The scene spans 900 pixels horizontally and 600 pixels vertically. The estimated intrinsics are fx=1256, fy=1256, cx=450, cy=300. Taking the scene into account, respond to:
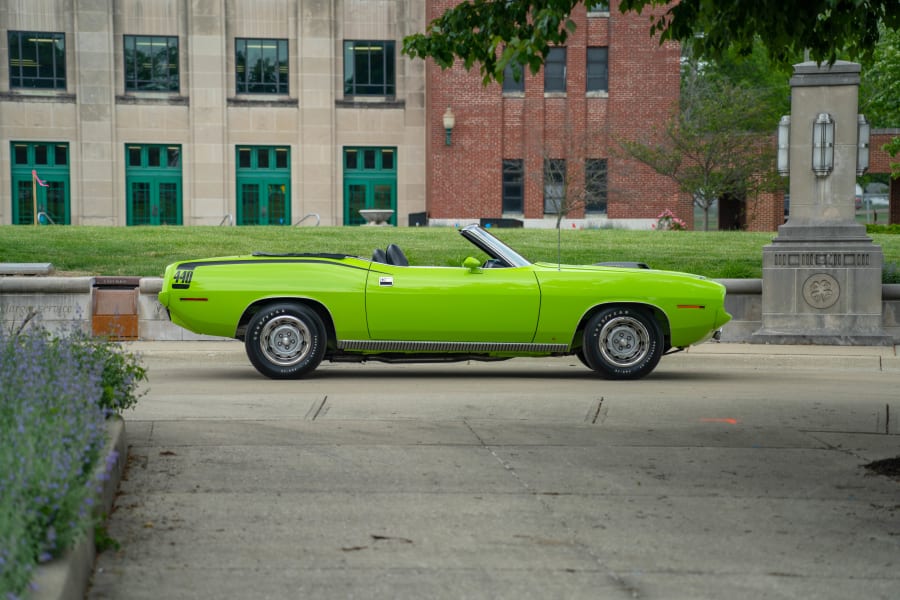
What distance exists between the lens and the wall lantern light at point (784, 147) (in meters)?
17.4

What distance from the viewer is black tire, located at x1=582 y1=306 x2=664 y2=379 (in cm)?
1251

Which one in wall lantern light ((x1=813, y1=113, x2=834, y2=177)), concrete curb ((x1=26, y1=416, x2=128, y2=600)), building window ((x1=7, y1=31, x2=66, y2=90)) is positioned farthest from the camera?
building window ((x1=7, y1=31, x2=66, y2=90))

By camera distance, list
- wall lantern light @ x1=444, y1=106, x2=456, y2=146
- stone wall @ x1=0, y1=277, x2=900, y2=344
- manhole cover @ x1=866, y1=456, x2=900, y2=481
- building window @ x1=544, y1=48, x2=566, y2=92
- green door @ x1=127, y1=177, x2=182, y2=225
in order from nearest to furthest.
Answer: manhole cover @ x1=866, y1=456, x2=900, y2=481 < stone wall @ x1=0, y1=277, x2=900, y2=344 < wall lantern light @ x1=444, y1=106, x2=456, y2=146 < building window @ x1=544, y1=48, x2=566, y2=92 < green door @ x1=127, y1=177, x2=182, y2=225

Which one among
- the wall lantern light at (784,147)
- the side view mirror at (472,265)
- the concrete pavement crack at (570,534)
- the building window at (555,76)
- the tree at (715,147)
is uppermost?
the building window at (555,76)

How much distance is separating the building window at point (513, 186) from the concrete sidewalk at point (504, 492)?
3680 centimetres

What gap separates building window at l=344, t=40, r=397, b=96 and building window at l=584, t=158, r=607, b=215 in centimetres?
854

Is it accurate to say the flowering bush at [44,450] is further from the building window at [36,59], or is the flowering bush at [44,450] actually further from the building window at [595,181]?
the building window at [36,59]

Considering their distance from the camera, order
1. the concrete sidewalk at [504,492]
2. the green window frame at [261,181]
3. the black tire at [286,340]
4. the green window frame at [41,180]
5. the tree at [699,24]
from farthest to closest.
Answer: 1. the green window frame at [261,181]
2. the green window frame at [41,180]
3. the black tire at [286,340]
4. the tree at [699,24]
5. the concrete sidewalk at [504,492]

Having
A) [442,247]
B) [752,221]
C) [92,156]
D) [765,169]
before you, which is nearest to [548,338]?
[442,247]

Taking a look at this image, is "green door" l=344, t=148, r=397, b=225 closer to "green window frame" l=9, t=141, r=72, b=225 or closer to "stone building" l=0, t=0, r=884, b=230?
"stone building" l=0, t=0, r=884, b=230

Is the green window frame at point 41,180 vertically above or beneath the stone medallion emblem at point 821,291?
above

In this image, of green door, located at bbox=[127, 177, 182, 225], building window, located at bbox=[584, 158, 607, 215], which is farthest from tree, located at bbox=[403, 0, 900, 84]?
green door, located at bbox=[127, 177, 182, 225]

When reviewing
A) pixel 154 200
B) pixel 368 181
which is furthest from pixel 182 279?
pixel 368 181

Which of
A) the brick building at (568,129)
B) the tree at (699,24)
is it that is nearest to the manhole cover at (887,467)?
the tree at (699,24)
